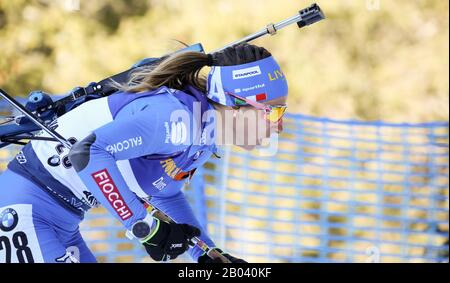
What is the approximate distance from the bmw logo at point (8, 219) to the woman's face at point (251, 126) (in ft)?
2.67

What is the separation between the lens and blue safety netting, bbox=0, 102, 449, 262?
18.7 ft

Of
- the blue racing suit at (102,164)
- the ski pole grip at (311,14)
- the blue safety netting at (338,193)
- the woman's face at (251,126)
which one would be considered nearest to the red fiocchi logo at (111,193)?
the blue racing suit at (102,164)

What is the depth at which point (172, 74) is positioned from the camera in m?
2.75

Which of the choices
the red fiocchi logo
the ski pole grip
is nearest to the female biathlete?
the red fiocchi logo

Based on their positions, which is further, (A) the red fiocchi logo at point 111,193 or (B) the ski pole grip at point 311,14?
(B) the ski pole grip at point 311,14

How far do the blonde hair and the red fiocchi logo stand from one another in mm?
354

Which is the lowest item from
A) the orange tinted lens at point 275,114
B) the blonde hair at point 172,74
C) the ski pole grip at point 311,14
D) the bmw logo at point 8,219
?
the bmw logo at point 8,219

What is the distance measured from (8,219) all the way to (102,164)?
1.41 ft

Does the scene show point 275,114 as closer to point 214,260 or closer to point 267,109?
point 267,109

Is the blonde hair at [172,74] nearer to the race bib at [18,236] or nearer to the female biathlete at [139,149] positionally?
the female biathlete at [139,149]

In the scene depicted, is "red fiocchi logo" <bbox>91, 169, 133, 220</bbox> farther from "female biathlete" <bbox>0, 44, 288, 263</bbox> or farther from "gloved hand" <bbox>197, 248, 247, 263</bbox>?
"gloved hand" <bbox>197, 248, 247, 263</bbox>

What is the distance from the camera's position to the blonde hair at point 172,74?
2711 mm

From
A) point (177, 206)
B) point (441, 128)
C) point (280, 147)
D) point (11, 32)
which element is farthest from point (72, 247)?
point (11, 32)

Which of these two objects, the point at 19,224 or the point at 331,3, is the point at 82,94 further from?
the point at 331,3
